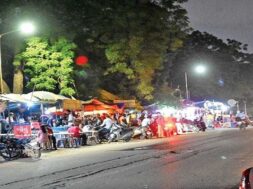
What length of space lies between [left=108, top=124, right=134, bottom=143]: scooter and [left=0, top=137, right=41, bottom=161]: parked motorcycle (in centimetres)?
1182

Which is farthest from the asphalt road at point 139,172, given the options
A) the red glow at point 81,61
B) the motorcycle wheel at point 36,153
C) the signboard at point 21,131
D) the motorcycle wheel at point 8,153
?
the red glow at point 81,61

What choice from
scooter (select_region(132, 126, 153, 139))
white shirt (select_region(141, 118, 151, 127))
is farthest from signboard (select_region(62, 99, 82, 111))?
white shirt (select_region(141, 118, 151, 127))

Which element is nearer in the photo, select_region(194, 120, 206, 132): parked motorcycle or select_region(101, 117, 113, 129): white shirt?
select_region(101, 117, 113, 129): white shirt

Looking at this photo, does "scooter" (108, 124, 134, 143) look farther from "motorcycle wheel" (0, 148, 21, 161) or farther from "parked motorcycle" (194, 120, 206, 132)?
"parked motorcycle" (194, 120, 206, 132)

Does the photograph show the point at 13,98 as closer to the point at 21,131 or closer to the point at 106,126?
the point at 21,131

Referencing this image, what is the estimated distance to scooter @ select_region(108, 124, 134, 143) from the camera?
3541 centimetres

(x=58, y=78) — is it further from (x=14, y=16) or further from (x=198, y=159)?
(x=198, y=159)

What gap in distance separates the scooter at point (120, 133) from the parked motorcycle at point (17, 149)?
1182 centimetres

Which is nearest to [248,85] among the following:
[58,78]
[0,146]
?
[58,78]

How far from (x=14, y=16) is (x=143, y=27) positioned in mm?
12706

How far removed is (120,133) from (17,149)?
13024 millimetres

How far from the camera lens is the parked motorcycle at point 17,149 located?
76.1 ft

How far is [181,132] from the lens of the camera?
1916 inches

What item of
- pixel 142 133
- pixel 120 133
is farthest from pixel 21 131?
pixel 142 133
